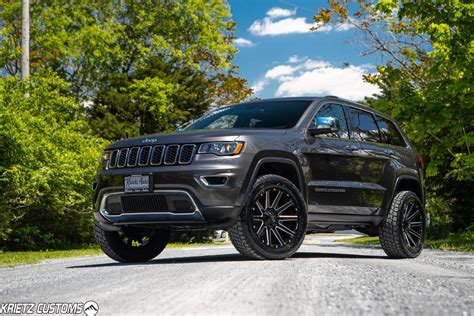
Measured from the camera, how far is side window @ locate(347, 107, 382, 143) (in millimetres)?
9227

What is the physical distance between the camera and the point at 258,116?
862cm

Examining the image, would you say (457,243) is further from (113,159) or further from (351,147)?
(113,159)

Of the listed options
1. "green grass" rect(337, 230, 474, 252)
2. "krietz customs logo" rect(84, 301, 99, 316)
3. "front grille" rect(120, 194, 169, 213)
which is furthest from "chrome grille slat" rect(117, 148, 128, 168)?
"green grass" rect(337, 230, 474, 252)

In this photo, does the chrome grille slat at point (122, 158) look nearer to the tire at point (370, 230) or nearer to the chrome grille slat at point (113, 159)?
the chrome grille slat at point (113, 159)

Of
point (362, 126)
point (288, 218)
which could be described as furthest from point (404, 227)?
point (288, 218)

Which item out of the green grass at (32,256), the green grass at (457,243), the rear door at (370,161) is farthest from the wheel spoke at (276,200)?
the green grass at (457,243)

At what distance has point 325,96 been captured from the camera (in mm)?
8914

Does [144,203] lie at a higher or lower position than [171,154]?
lower

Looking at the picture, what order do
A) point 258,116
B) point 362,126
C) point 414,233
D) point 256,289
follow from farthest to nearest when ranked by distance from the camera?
1. point 414,233
2. point 362,126
3. point 258,116
4. point 256,289

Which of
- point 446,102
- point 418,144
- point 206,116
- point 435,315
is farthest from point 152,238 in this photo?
point 418,144

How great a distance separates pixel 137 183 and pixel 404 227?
13.7 feet

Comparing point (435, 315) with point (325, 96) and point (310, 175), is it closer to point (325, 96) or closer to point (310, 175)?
point (310, 175)

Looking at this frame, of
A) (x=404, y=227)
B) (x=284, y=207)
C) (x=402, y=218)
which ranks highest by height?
(x=284, y=207)

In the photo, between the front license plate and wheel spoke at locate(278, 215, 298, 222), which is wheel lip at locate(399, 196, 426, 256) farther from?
the front license plate
